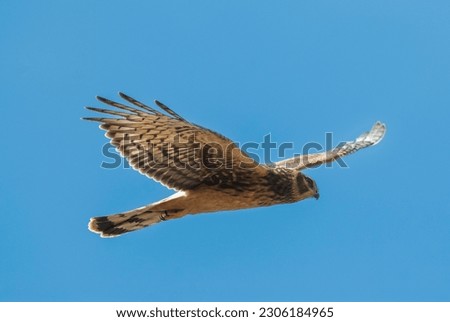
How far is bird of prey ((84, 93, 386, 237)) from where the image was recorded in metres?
7.20

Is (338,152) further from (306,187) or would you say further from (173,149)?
(173,149)

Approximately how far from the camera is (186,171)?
7613 millimetres

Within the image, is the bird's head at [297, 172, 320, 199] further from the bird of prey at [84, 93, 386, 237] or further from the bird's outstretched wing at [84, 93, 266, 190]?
the bird's outstretched wing at [84, 93, 266, 190]

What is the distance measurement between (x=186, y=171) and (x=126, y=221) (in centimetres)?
88

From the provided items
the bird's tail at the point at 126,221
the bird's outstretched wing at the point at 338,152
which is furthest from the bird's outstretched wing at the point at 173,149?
the bird's outstretched wing at the point at 338,152

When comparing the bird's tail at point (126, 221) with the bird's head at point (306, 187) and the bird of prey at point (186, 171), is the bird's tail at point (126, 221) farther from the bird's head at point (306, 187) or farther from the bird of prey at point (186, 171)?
the bird's head at point (306, 187)

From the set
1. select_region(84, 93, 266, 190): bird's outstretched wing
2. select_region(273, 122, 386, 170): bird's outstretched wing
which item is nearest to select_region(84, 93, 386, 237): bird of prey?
select_region(84, 93, 266, 190): bird's outstretched wing

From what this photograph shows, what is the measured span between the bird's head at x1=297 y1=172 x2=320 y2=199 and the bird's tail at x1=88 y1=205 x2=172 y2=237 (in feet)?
4.56

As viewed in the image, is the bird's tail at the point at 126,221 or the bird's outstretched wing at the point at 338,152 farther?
the bird's outstretched wing at the point at 338,152

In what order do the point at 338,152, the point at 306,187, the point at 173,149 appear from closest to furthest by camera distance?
the point at 173,149
the point at 306,187
the point at 338,152

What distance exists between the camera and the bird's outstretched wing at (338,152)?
9.02 metres

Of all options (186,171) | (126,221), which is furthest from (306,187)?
(126,221)

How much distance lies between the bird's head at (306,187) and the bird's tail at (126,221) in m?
1.39
